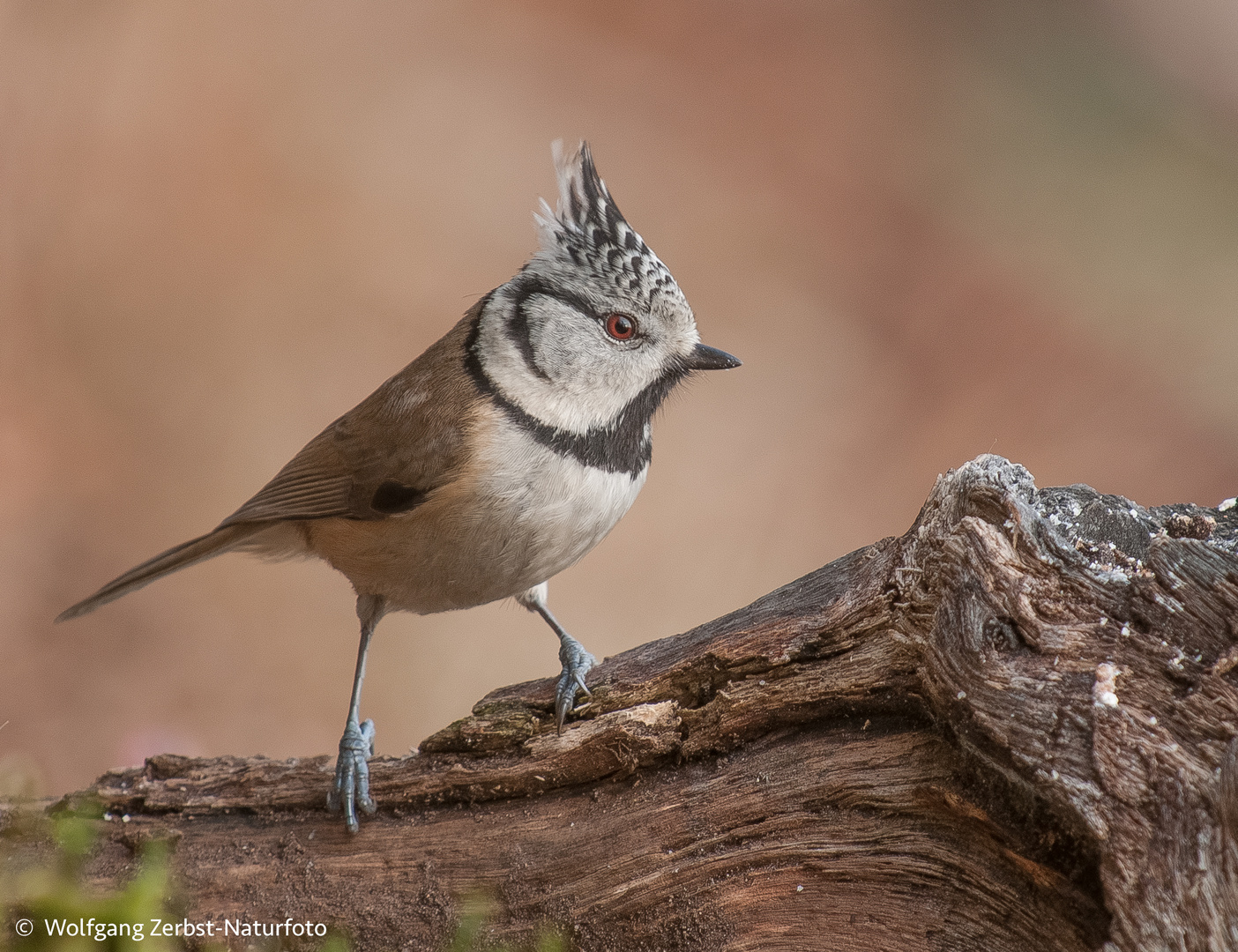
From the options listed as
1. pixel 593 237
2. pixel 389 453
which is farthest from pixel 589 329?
pixel 389 453

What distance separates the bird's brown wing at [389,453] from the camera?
8.36 feet

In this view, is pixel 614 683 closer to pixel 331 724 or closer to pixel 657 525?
pixel 657 525

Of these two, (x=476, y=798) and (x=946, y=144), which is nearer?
(x=476, y=798)

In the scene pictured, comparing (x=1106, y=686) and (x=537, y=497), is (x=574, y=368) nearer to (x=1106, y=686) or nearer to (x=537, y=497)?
(x=537, y=497)

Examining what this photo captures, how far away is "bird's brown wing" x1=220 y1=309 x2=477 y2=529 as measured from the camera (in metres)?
2.55

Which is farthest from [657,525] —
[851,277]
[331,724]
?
[331,724]

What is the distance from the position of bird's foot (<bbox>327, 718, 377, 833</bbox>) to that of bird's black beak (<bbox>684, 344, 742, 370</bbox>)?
4.39 feet

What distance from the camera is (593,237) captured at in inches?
103

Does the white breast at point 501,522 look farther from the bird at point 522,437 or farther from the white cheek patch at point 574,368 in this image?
the white cheek patch at point 574,368

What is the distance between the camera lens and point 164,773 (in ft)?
8.48

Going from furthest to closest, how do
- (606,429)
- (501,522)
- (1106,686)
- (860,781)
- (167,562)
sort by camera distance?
(167,562) < (606,429) < (501,522) < (860,781) < (1106,686)

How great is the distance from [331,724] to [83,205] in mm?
2623

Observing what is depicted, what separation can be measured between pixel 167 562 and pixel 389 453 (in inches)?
36.4

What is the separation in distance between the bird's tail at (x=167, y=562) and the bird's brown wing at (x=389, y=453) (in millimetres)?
A: 59
